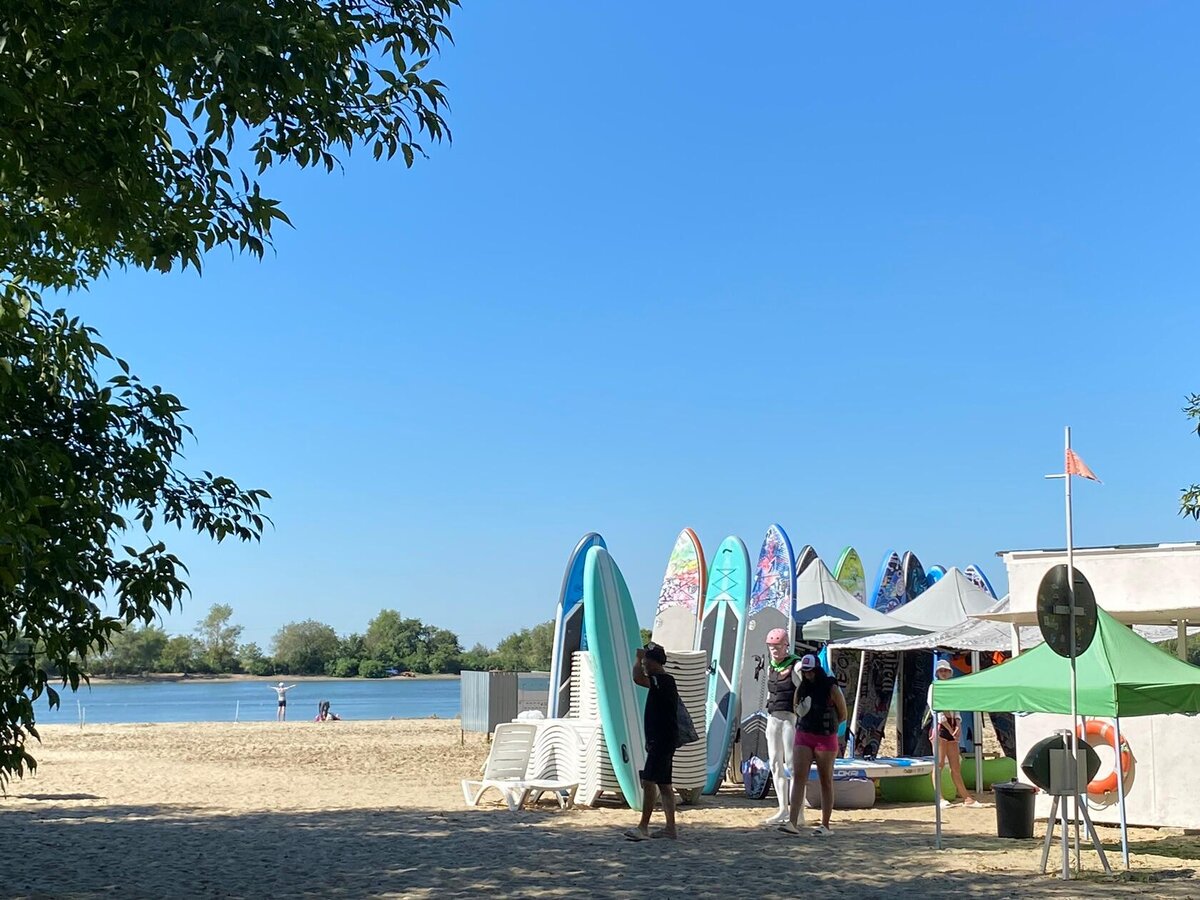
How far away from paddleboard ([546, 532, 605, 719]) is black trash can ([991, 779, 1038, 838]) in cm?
539

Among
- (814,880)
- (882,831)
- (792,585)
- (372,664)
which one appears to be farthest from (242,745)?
(372,664)

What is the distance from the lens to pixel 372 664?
130375mm

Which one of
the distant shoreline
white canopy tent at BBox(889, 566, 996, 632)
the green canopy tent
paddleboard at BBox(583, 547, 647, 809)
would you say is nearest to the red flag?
the green canopy tent

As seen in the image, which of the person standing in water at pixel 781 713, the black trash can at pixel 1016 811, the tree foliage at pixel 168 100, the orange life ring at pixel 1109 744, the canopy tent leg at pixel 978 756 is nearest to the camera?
the tree foliage at pixel 168 100

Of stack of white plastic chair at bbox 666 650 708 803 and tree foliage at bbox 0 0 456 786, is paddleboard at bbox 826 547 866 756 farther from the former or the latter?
tree foliage at bbox 0 0 456 786

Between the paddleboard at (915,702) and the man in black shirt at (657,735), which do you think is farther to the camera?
the paddleboard at (915,702)

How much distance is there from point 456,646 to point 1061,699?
12524 centimetres

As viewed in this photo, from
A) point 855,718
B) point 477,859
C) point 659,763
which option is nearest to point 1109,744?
point 659,763

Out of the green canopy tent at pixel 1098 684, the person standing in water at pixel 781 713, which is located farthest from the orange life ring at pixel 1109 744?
the person standing in water at pixel 781 713

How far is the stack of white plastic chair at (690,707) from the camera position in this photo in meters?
13.3

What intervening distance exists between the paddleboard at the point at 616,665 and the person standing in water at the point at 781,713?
1.38 m

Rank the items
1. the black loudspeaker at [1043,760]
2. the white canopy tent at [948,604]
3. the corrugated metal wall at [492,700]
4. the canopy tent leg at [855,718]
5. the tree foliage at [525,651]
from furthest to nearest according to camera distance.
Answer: the tree foliage at [525,651]
the corrugated metal wall at [492,700]
the white canopy tent at [948,604]
the canopy tent leg at [855,718]
the black loudspeaker at [1043,760]

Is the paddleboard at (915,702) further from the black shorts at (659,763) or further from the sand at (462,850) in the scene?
the black shorts at (659,763)

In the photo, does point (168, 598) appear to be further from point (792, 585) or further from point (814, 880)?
point (792, 585)
